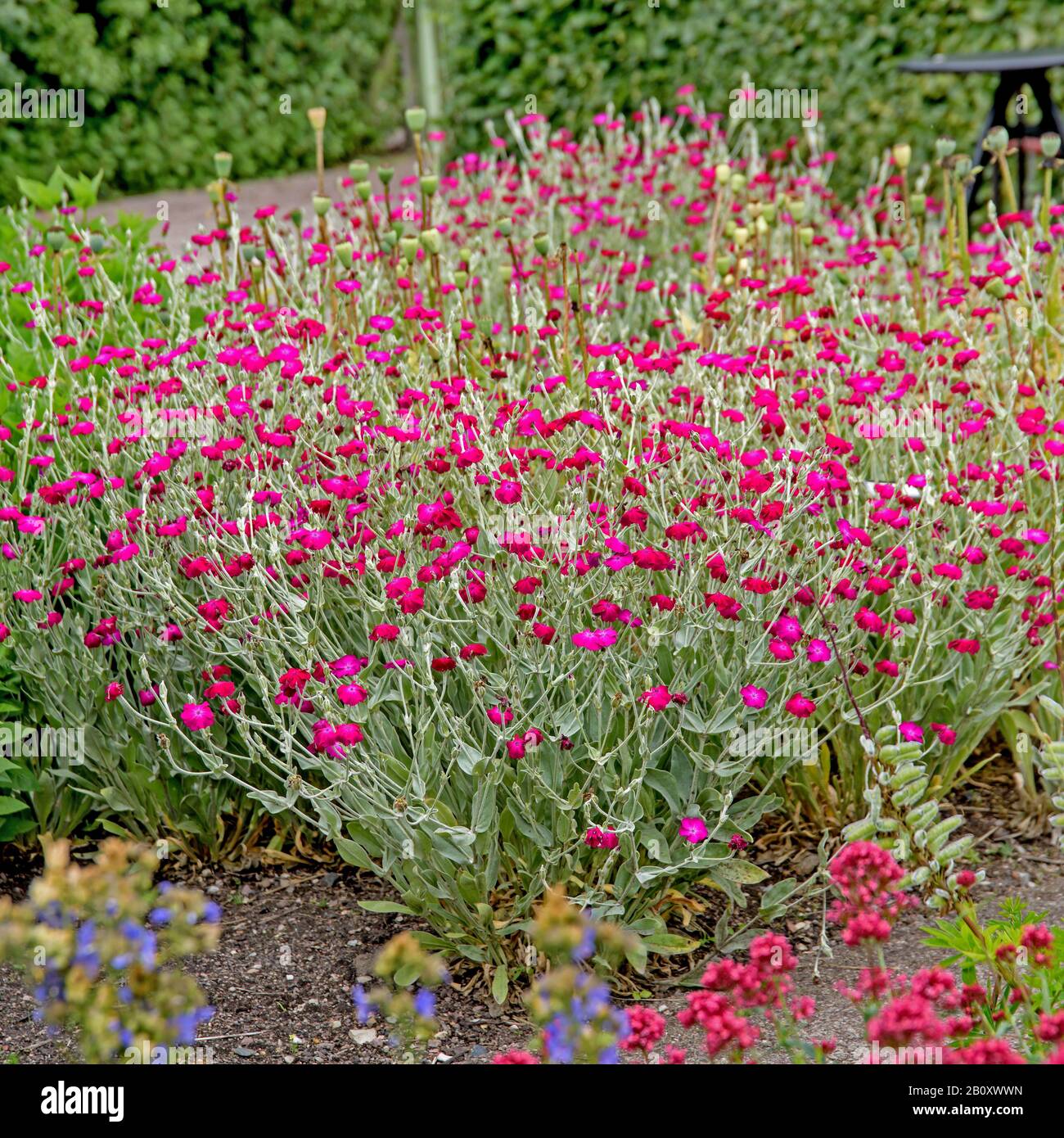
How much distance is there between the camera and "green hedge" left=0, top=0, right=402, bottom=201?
9.79 m

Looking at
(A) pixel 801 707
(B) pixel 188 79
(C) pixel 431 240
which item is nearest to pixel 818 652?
(A) pixel 801 707

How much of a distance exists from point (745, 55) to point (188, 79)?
15.6 ft

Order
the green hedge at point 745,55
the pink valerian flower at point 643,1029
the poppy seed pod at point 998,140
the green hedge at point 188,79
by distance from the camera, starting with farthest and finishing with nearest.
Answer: the green hedge at point 188,79
the green hedge at point 745,55
the poppy seed pod at point 998,140
the pink valerian flower at point 643,1029

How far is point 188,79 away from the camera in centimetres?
1107

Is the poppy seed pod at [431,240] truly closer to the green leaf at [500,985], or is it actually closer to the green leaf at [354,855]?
the green leaf at [354,855]

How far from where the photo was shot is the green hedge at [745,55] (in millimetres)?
7855

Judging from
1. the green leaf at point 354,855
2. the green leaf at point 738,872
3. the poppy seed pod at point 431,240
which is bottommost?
the green leaf at point 738,872

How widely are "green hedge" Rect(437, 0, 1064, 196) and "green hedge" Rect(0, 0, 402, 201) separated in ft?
8.64

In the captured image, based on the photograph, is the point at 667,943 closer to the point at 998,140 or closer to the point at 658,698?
the point at 658,698

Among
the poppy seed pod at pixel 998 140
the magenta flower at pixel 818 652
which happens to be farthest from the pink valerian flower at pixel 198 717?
the poppy seed pod at pixel 998 140

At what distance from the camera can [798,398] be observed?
11.1 ft

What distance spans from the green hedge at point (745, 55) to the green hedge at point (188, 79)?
2633 mm

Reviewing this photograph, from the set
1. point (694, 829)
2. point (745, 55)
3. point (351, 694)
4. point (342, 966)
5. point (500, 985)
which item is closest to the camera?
point (351, 694)
